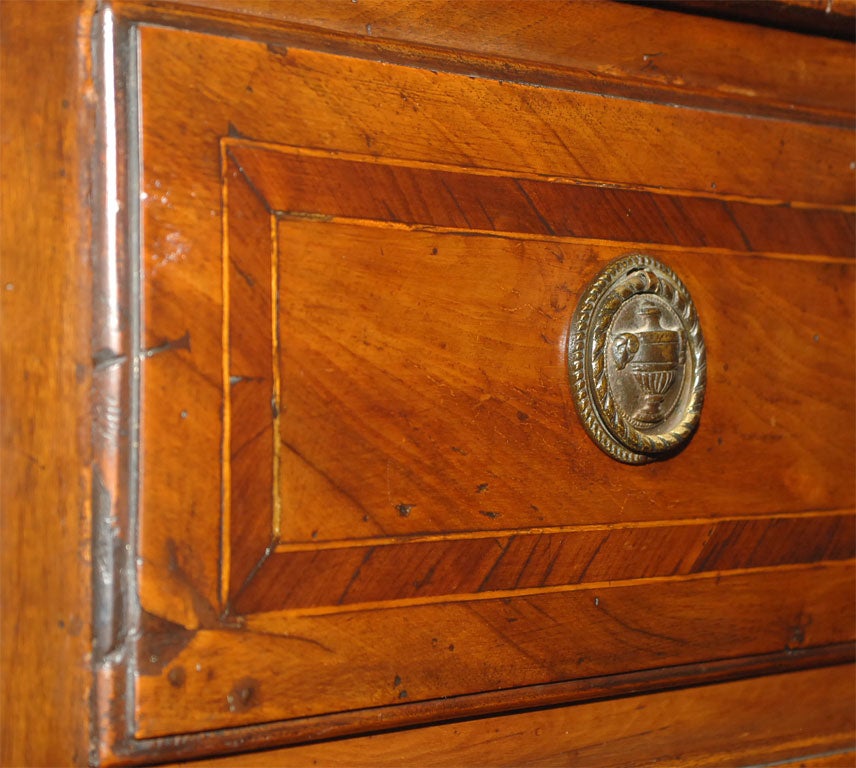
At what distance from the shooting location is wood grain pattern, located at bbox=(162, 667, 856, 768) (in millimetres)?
787

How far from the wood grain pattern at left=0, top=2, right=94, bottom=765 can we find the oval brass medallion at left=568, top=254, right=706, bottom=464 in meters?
0.38

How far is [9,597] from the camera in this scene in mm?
698

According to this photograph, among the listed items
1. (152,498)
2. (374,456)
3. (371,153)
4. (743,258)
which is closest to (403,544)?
(374,456)

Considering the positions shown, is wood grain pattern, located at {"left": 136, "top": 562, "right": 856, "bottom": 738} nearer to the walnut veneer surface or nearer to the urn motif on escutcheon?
the walnut veneer surface

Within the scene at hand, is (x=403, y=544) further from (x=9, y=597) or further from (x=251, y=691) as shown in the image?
(x=9, y=597)

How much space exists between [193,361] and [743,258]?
49 cm

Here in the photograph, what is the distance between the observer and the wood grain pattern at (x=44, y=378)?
0.68 m

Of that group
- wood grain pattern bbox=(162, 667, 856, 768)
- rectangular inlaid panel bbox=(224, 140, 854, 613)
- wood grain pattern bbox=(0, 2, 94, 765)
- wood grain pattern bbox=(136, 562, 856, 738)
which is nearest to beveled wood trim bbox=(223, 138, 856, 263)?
rectangular inlaid panel bbox=(224, 140, 854, 613)

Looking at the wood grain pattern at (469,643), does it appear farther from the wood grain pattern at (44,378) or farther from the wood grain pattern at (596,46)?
the wood grain pattern at (596,46)

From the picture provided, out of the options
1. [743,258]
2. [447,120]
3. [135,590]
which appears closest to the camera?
[135,590]

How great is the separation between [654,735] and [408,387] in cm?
39

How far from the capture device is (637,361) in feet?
2.72

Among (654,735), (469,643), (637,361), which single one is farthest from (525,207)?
(654,735)

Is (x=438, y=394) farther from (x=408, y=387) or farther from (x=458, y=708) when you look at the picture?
(x=458, y=708)
